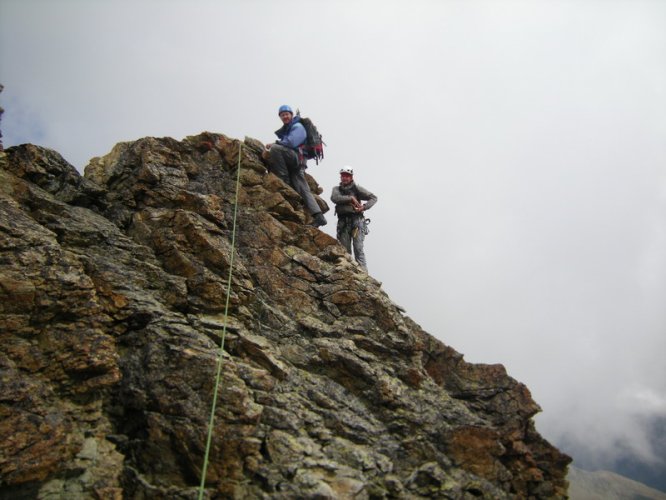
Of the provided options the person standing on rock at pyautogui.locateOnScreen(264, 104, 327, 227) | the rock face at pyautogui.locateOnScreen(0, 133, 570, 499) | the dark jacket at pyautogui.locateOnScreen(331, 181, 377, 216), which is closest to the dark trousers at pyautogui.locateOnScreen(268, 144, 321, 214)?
the person standing on rock at pyautogui.locateOnScreen(264, 104, 327, 227)

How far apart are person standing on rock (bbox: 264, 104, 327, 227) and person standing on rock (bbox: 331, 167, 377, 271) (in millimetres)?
1712

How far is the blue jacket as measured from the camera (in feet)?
52.1

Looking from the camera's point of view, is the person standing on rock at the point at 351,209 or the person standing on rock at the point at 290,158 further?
the person standing on rock at the point at 351,209

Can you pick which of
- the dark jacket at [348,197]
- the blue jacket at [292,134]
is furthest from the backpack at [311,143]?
the dark jacket at [348,197]

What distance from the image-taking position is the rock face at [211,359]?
772 centimetres

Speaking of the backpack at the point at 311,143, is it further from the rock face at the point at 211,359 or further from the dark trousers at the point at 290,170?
the rock face at the point at 211,359

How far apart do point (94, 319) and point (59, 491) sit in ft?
10.4

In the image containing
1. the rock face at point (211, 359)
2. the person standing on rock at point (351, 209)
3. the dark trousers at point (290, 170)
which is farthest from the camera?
the person standing on rock at point (351, 209)

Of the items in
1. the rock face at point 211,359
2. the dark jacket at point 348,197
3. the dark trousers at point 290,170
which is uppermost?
the dark jacket at point 348,197

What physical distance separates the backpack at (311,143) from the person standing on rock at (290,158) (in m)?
0.36

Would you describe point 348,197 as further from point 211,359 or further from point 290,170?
point 211,359

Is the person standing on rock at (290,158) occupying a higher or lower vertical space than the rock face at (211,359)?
higher

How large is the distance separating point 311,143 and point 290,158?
119 centimetres

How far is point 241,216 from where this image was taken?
13797 millimetres
